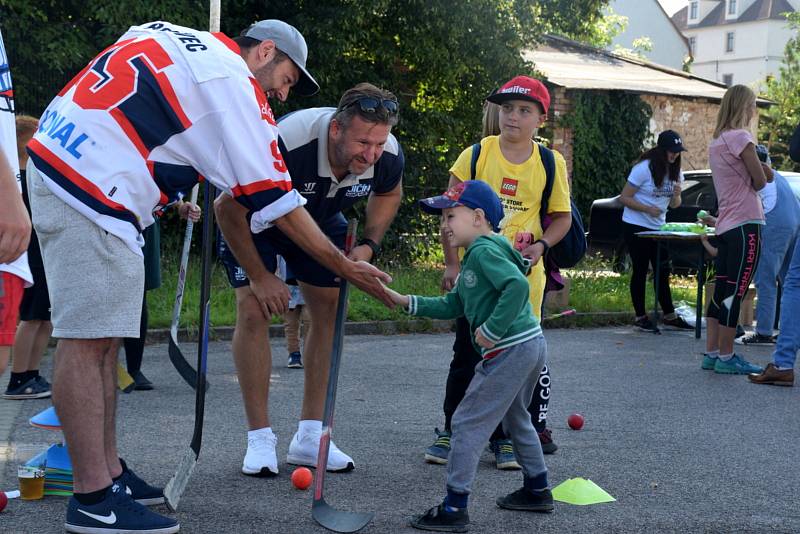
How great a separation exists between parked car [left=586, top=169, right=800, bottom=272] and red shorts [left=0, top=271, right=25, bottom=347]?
10013mm

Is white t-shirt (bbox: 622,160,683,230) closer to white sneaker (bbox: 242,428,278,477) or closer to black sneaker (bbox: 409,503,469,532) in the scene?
white sneaker (bbox: 242,428,278,477)

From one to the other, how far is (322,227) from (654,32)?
212 feet

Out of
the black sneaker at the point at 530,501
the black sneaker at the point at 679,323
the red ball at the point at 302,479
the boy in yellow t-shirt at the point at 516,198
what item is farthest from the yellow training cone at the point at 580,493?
the black sneaker at the point at 679,323

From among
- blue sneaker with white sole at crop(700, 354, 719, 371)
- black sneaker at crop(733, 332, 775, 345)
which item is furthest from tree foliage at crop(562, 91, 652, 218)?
blue sneaker with white sole at crop(700, 354, 719, 371)

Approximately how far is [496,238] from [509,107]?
3.99ft

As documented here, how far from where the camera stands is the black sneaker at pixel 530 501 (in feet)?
14.3

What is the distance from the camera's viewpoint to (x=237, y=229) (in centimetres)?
452

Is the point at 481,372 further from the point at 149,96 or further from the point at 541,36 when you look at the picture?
the point at 541,36

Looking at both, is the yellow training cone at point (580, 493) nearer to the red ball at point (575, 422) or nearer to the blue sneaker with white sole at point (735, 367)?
the red ball at point (575, 422)

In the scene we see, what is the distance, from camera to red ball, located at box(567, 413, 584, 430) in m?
6.10

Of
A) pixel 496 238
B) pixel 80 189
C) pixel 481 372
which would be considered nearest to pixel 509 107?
pixel 496 238

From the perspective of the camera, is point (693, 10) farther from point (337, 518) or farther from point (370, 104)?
Result: point (337, 518)

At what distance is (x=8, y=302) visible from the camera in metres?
3.46

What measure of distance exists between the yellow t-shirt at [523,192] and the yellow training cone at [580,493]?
0.89 meters
